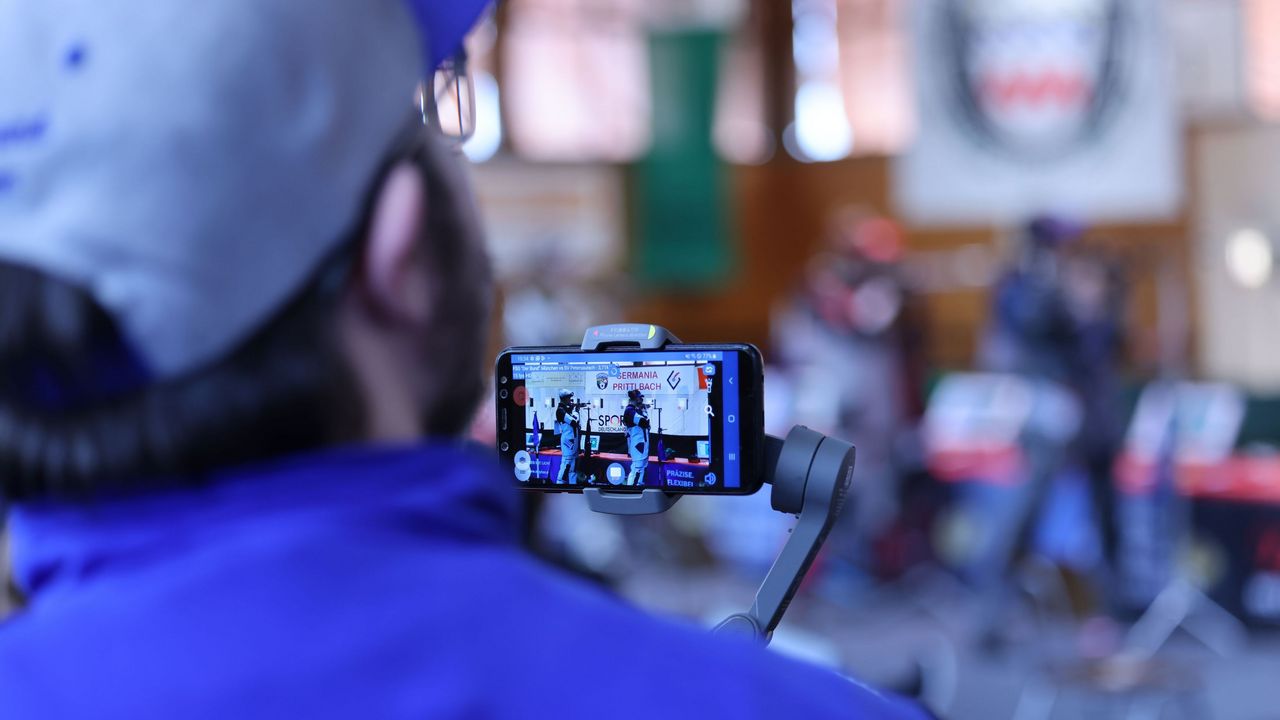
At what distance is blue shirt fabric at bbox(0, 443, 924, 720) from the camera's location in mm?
387

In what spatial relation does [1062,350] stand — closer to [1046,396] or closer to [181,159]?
[1046,396]

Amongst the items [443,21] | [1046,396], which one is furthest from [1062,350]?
[443,21]

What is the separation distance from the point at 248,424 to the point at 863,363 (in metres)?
5.33

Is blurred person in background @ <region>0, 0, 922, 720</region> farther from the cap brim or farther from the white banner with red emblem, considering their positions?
the white banner with red emblem

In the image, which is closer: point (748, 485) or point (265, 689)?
point (265, 689)

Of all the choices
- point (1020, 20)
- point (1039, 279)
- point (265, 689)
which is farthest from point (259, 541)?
point (1020, 20)

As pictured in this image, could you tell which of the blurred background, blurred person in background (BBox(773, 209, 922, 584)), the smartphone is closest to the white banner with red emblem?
the blurred background

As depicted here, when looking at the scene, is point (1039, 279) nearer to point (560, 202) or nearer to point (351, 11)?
point (351, 11)

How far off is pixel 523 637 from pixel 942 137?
4524 mm

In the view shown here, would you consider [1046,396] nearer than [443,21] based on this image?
No

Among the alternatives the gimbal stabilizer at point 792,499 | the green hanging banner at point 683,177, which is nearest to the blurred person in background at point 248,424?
the gimbal stabilizer at point 792,499

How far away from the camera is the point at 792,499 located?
553 millimetres

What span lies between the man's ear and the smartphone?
0.44 feet

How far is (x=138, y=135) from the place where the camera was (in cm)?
42
